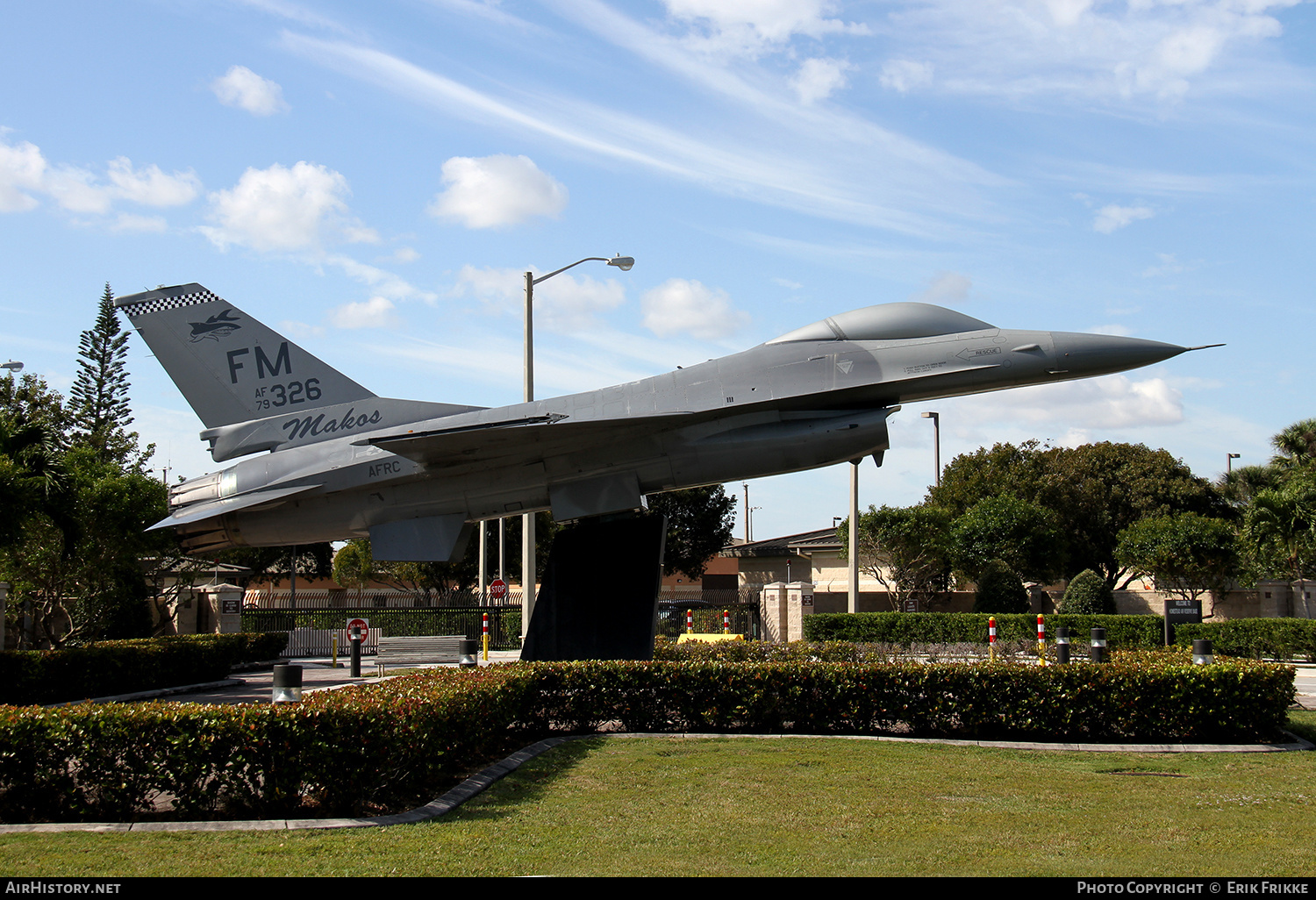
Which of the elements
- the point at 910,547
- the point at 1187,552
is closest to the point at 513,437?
the point at 910,547

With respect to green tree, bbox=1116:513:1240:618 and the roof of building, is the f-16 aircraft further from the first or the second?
the roof of building

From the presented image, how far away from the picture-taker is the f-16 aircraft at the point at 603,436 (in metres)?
13.6

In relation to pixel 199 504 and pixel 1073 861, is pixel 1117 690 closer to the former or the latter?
pixel 1073 861

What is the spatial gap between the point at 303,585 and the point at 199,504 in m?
72.0

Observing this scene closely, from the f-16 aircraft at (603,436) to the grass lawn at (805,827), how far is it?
4500mm

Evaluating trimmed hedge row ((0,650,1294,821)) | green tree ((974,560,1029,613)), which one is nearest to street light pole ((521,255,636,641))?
trimmed hedge row ((0,650,1294,821))

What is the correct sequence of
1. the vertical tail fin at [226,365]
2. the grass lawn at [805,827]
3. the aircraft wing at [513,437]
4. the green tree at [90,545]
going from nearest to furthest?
the grass lawn at [805,827] → the aircraft wing at [513,437] → the vertical tail fin at [226,365] → the green tree at [90,545]

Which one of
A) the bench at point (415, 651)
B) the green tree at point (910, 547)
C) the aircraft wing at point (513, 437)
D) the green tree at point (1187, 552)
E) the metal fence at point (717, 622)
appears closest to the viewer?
the aircraft wing at point (513, 437)

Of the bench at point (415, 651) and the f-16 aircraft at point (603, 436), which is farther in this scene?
the bench at point (415, 651)

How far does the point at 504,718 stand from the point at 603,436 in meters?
4.39

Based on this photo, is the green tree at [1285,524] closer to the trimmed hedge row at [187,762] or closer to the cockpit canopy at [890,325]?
the cockpit canopy at [890,325]

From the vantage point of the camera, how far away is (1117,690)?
12.0 meters

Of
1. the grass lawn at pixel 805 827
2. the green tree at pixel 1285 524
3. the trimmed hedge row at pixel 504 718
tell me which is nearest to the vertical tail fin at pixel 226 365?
the trimmed hedge row at pixel 504 718

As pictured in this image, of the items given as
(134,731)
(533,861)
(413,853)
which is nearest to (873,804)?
(533,861)
